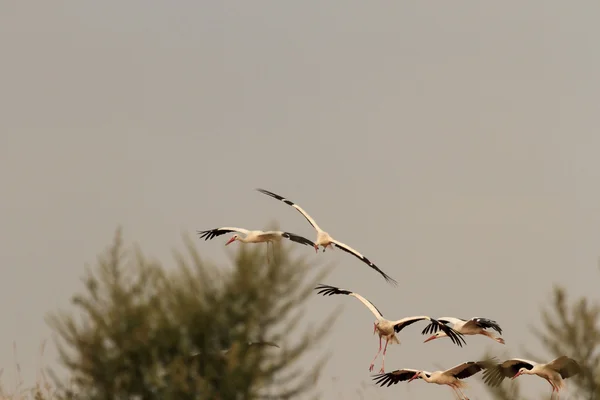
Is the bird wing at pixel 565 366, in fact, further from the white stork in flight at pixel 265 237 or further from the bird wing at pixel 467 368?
the white stork in flight at pixel 265 237

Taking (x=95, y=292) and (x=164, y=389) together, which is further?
(x=95, y=292)

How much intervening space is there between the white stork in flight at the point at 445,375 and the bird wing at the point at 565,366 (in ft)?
2.93

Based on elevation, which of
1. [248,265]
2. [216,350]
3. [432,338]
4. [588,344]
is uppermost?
[248,265]

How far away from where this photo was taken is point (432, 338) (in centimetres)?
1709

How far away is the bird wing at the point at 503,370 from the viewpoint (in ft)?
51.5

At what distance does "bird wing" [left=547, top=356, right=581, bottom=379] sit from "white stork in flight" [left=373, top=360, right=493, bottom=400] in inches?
35.2

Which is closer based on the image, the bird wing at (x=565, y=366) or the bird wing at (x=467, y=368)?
the bird wing at (x=565, y=366)

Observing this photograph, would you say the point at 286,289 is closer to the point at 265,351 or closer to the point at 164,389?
the point at 265,351

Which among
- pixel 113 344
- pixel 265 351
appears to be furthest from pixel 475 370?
pixel 113 344

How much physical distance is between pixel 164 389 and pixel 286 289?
2459 mm

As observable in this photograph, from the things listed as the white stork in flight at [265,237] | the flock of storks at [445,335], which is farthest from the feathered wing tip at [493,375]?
the white stork in flight at [265,237]

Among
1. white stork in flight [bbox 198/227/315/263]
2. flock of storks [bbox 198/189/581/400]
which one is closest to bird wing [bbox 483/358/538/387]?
flock of storks [bbox 198/189/581/400]

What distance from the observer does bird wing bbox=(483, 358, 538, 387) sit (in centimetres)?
1570

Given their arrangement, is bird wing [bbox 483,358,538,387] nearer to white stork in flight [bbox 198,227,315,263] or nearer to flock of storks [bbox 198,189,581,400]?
flock of storks [bbox 198,189,581,400]
